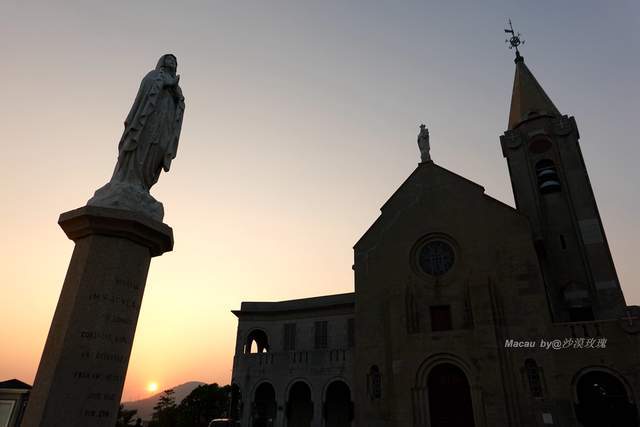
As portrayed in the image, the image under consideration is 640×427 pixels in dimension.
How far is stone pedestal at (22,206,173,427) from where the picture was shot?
4.58m

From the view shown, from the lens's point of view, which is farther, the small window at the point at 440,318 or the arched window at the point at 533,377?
the small window at the point at 440,318

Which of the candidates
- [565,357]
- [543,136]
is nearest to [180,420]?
[565,357]

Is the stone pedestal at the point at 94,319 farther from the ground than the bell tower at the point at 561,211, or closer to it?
closer to it

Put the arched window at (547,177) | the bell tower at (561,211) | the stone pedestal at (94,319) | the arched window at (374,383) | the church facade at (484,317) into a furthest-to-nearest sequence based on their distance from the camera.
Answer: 1. the arched window at (547,177)
2. the bell tower at (561,211)
3. the arched window at (374,383)
4. the church facade at (484,317)
5. the stone pedestal at (94,319)

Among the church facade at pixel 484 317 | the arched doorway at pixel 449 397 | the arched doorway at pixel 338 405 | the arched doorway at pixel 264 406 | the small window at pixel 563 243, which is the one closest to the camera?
the church facade at pixel 484 317

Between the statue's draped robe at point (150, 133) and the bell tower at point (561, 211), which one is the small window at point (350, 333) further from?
the statue's draped robe at point (150, 133)

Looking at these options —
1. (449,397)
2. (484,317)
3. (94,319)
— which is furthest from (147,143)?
(449,397)

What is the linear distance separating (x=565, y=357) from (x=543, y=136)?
1378 centimetres

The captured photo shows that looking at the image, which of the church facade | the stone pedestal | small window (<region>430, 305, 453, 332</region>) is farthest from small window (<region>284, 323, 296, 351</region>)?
the stone pedestal

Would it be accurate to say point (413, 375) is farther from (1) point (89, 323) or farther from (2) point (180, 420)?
(2) point (180, 420)

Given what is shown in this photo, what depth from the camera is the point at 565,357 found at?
16.1 m

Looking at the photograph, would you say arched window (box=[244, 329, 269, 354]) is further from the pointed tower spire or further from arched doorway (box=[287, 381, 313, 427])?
the pointed tower spire

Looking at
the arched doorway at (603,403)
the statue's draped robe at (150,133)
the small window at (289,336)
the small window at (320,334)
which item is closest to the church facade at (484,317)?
the arched doorway at (603,403)

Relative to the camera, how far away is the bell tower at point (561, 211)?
20109 millimetres
